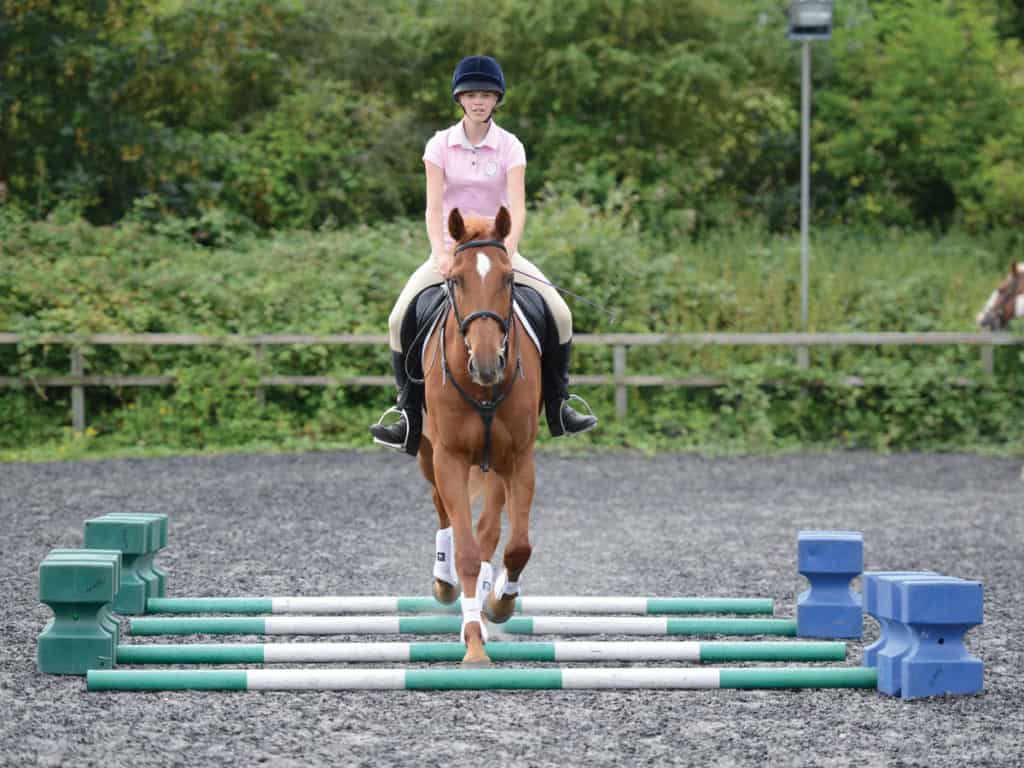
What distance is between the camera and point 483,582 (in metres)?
6.30

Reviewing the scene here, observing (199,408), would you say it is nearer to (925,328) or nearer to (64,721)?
(925,328)

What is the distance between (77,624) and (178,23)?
17.4 meters

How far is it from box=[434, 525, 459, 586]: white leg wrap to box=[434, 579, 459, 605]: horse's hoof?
2 centimetres

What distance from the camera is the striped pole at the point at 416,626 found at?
21.1ft

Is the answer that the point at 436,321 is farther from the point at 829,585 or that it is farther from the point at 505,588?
the point at 829,585

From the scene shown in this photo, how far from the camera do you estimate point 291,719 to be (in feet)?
17.1

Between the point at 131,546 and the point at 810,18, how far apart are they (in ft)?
38.8

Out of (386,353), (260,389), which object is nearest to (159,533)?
(260,389)

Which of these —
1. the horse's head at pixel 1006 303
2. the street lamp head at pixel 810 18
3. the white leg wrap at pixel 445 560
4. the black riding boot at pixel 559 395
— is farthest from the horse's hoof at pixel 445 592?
the street lamp head at pixel 810 18

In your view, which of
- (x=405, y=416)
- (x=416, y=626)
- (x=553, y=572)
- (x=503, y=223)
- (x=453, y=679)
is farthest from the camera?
(x=553, y=572)

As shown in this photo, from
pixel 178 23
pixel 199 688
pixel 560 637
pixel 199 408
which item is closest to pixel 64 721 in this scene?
pixel 199 688

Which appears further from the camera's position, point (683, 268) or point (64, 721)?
point (683, 268)

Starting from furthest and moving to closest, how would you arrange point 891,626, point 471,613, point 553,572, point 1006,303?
point 1006,303 → point 553,572 → point 471,613 → point 891,626

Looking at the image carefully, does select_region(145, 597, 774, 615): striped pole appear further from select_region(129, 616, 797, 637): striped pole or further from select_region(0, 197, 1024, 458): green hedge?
select_region(0, 197, 1024, 458): green hedge
